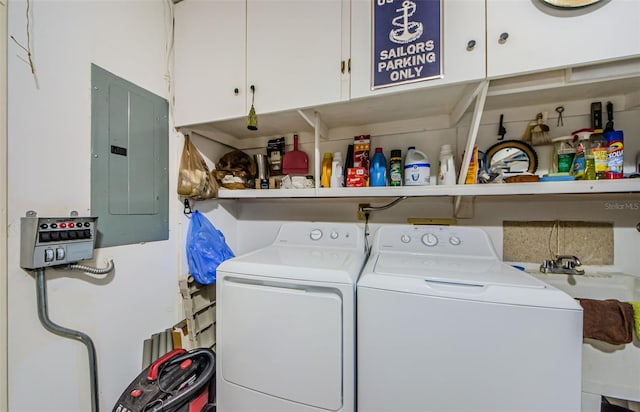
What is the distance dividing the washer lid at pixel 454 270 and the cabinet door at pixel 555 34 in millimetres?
790

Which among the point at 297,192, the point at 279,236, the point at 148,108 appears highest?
the point at 148,108

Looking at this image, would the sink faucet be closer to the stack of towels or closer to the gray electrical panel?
the stack of towels

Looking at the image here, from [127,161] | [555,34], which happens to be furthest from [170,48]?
[555,34]

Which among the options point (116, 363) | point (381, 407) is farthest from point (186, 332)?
point (381, 407)

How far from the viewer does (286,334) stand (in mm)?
990

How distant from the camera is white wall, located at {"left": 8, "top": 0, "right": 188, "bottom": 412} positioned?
87 cm

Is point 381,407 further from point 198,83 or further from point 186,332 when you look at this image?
point 198,83

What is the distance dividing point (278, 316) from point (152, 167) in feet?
3.46

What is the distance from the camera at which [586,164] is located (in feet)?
3.41

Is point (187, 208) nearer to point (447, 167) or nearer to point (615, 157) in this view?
point (447, 167)

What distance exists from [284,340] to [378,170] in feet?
3.29

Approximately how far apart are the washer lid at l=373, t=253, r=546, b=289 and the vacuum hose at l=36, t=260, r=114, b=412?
1.25m

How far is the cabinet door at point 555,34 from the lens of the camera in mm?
805

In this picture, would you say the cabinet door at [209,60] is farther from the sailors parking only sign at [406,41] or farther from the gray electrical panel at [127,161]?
the sailors parking only sign at [406,41]
